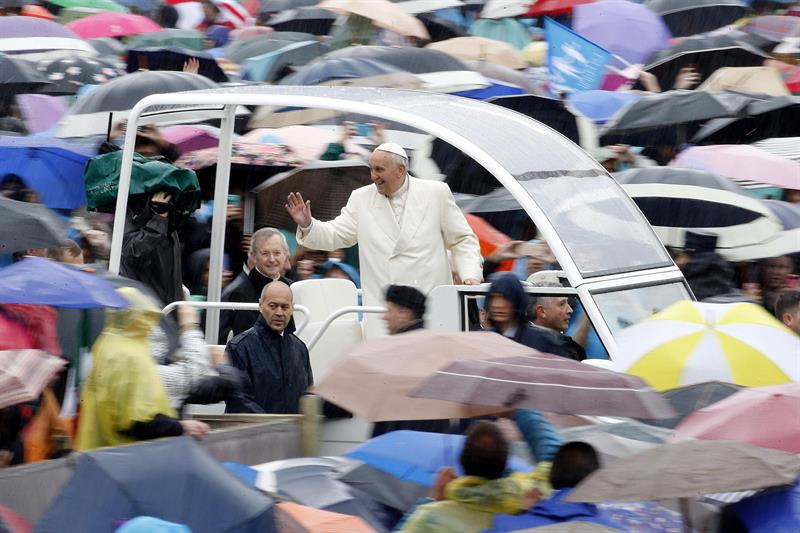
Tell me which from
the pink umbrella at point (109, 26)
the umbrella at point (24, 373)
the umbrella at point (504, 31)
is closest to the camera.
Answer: the umbrella at point (24, 373)

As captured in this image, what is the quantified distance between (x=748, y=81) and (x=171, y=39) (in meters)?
7.43

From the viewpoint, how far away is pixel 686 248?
11445 millimetres

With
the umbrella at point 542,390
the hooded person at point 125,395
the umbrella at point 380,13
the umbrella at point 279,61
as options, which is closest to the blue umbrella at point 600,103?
the umbrella at point 380,13

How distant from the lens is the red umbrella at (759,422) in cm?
604

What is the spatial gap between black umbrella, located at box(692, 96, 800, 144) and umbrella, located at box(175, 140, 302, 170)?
4.08 metres

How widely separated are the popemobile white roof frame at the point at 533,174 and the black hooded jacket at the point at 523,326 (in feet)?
0.86

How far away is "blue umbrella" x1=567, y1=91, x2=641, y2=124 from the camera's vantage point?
53.8 feet

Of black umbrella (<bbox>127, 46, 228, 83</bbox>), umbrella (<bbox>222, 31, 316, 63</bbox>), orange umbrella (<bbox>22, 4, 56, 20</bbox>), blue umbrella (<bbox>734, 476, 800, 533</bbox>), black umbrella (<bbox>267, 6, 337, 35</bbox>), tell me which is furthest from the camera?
black umbrella (<bbox>267, 6, 337, 35</bbox>)

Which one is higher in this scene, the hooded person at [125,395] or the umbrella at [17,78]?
the umbrella at [17,78]

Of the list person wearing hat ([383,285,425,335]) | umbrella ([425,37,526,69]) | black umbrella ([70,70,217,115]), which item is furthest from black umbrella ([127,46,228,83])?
person wearing hat ([383,285,425,335])

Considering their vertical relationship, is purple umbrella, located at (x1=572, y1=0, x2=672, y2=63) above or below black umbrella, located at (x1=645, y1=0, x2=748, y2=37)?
below

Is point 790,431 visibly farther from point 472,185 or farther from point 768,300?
point 472,185

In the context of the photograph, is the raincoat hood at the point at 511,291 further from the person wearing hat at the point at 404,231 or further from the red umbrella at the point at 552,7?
the red umbrella at the point at 552,7

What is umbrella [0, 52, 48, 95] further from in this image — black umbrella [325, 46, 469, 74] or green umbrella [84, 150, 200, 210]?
green umbrella [84, 150, 200, 210]
